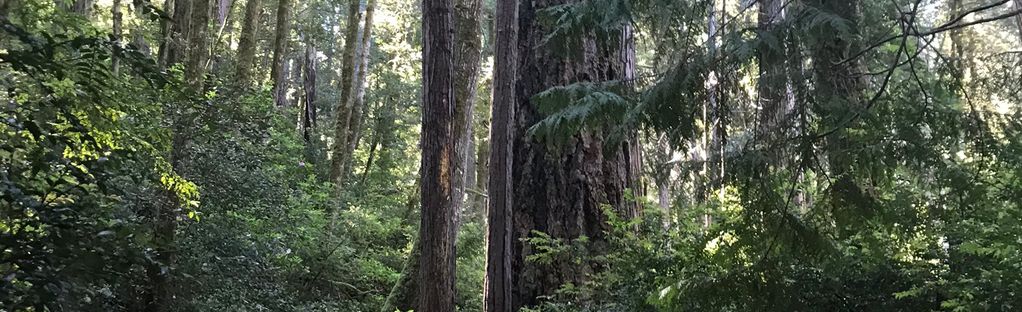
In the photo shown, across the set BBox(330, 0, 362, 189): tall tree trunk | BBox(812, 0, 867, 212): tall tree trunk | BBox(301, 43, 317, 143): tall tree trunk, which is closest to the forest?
BBox(812, 0, 867, 212): tall tree trunk

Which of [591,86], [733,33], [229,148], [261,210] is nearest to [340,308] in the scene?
[261,210]

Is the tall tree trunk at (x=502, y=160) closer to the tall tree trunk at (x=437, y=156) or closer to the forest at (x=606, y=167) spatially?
the forest at (x=606, y=167)

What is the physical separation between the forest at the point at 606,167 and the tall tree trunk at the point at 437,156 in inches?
0.9

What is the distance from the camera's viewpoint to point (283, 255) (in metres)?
10.3

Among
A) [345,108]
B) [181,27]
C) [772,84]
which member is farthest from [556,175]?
[345,108]

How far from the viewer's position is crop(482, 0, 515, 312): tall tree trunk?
573 cm

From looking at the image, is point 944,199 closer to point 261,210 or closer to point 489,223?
point 489,223

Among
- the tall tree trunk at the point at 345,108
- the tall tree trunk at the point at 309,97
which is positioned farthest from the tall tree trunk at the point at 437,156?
the tall tree trunk at the point at 309,97

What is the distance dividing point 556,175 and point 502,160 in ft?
2.83

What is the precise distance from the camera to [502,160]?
5.79 meters

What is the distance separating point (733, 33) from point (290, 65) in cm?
3877

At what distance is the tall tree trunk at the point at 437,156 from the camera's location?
689cm

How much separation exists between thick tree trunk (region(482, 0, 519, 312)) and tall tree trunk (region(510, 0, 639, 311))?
0.51 metres

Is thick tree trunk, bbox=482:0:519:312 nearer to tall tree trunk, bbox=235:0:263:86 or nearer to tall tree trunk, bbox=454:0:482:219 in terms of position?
tall tree trunk, bbox=454:0:482:219
